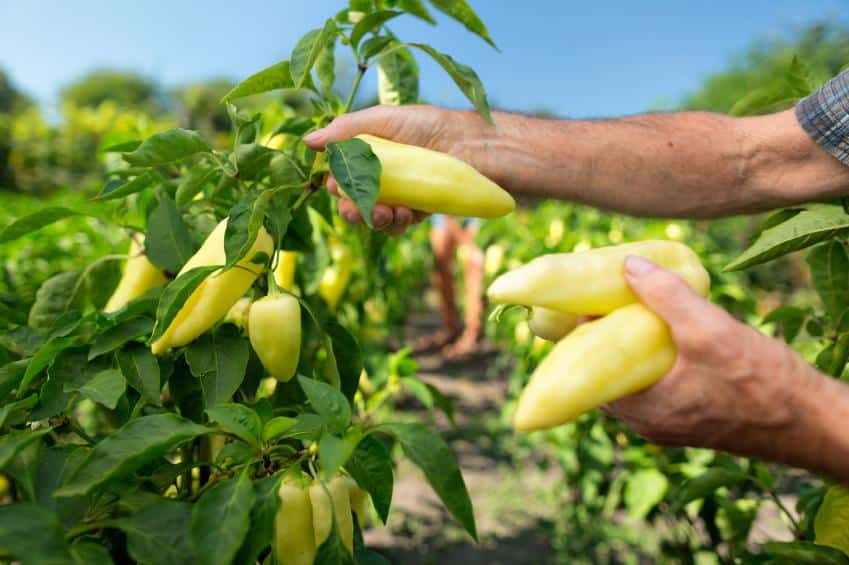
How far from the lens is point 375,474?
2.78ft

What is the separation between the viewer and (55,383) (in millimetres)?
870

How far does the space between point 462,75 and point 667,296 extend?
1.72 feet

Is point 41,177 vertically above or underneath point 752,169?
underneath

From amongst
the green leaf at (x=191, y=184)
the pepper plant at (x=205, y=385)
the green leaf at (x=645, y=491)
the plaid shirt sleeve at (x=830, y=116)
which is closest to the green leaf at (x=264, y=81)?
the pepper plant at (x=205, y=385)

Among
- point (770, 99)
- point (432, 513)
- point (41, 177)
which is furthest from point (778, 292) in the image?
point (41, 177)

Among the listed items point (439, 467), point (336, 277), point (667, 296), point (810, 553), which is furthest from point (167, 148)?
point (336, 277)

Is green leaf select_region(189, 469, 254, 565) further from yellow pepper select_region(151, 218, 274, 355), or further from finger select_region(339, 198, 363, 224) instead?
finger select_region(339, 198, 363, 224)

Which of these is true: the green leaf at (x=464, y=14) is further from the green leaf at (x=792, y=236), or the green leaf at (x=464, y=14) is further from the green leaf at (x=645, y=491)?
the green leaf at (x=645, y=491)

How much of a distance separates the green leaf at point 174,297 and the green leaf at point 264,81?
32 cm

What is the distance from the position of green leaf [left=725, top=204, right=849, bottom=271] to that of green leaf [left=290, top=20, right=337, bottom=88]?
69 centimetres

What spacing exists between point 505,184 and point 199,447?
0.72m

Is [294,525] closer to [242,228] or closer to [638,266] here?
[242,228]

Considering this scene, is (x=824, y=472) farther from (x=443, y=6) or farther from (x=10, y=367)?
(x=10, y=367)

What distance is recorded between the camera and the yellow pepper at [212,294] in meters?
0.94
